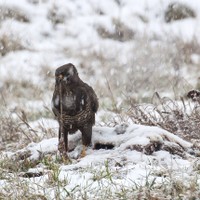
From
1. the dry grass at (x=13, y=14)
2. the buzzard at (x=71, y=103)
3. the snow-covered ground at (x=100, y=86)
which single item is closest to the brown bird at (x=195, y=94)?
the snow-covered ground at (x=100, y=86)

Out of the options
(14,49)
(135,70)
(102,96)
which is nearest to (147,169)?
(102,96)

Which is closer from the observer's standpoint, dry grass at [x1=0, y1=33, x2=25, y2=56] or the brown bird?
the brown bird

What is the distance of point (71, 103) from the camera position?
438cm

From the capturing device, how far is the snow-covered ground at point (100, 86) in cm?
362

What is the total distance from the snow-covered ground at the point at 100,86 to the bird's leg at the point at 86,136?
0.09 meters

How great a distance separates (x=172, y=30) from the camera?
11430 millimetres

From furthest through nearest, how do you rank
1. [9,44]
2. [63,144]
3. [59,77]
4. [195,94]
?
[9,44], [195,94], [63,144], [59,77]

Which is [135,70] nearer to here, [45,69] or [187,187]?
[45,69]

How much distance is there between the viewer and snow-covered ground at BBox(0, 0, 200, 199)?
362 centimetres

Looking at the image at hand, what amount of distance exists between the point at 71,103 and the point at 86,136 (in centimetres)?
39

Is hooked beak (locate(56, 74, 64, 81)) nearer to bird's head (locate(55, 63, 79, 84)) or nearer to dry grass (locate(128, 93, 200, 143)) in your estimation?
bird's head (locate(55, 63, 79, 84))

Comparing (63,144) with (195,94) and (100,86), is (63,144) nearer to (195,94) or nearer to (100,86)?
(195,94)

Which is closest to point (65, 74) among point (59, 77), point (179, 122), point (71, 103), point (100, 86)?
point (59, 77)

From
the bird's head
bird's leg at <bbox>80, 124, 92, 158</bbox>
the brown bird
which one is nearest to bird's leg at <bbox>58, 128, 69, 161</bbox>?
bird's leg at <bbox>80, 124, 92, 158</bbox>
